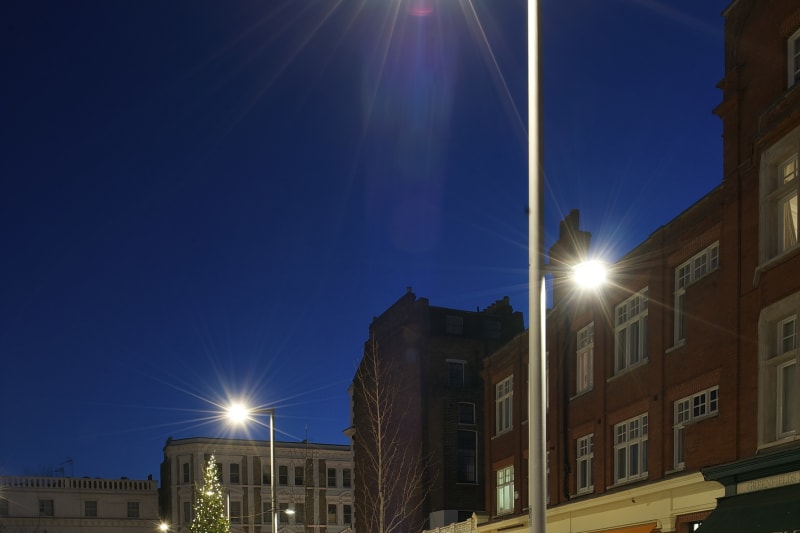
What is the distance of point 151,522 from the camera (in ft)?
270

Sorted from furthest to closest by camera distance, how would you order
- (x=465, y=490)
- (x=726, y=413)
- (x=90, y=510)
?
(x=90, y=510)
(x=465, y=490)
(x=726, y=413)

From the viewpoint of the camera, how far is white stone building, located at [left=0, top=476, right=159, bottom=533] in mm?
77688

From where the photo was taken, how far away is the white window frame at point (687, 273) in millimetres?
21922

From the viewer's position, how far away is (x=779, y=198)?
18.8 m

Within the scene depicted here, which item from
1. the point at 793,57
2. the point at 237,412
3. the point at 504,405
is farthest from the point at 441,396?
the point at 793,57

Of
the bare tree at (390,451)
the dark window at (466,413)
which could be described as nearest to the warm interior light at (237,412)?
the bare tree at (390,451)

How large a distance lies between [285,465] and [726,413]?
6864 centimetres

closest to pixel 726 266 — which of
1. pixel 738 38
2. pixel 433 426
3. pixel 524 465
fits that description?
pixel 738 38

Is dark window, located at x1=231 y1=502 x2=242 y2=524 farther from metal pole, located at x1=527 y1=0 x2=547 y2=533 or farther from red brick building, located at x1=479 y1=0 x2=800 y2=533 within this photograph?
metal pole, located at x1=527 y1=0 x2=547 y2=533

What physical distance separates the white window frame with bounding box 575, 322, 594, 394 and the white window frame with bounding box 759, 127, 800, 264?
1025cm

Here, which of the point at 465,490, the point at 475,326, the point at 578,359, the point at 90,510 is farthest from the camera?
the point at 90,510

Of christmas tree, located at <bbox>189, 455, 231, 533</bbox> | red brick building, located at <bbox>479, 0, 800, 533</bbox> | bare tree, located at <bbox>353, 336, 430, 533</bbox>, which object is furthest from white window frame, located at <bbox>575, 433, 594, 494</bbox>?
christmas tree, located at <bbox>189, 455, 231, 533</bbox>

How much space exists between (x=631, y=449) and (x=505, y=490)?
1114 centimetres

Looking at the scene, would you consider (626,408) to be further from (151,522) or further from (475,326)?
(151,522)
